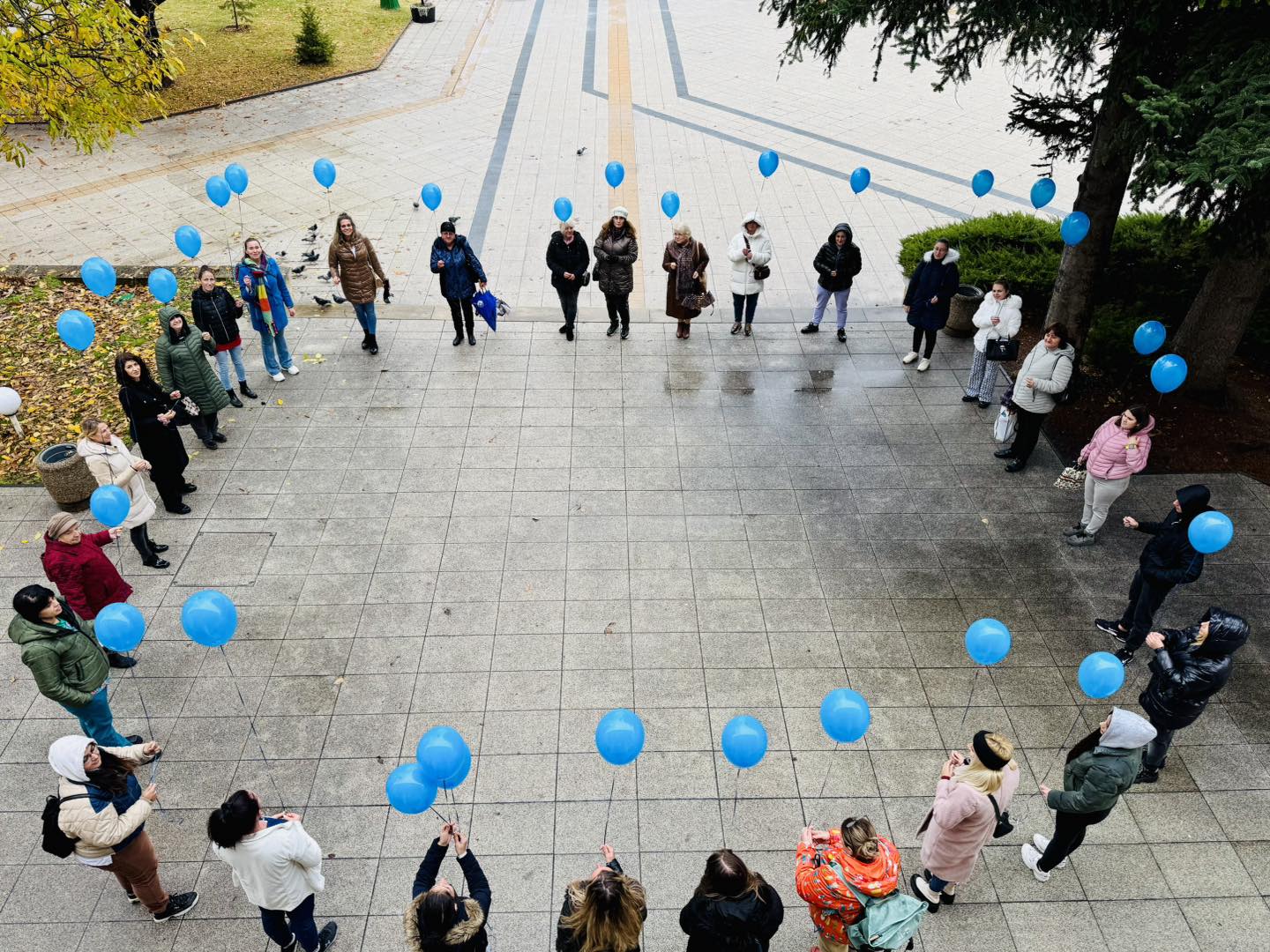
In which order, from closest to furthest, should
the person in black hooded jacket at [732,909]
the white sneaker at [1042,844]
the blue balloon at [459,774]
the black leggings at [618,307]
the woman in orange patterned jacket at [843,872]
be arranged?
the person in black hooded jacket at [732,909] < the woman in orange patterned jacket at [843,872] < the blue balloon at [459,774] < the white sneaker at [1042,844] < the black leggings at [618,307]

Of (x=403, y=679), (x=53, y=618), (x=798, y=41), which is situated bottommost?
(x=403, y=679)

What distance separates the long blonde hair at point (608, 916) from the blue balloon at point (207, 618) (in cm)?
316

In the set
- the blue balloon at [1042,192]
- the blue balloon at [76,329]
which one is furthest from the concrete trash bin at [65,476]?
the blue balloon at [1042,192]

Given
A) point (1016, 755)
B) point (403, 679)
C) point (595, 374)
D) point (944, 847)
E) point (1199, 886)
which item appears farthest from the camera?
point (595, 374)

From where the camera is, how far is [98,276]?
9016mm

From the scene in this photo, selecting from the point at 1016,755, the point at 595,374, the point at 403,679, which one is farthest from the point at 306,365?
the point at 1016,755

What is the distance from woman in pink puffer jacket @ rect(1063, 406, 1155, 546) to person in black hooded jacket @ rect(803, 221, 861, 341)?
378cm

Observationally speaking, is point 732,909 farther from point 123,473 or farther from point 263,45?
point 263,45

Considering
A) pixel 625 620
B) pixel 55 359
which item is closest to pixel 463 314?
pixel 55 359

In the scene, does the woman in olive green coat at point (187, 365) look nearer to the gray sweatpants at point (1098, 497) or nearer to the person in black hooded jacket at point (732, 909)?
the person in black hooded jacket at point (732, 909)

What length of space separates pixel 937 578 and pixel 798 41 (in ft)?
17.7

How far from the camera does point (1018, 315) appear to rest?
897 cm

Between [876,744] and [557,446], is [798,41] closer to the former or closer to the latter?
[557,446]

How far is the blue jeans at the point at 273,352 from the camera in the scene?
9727mm
